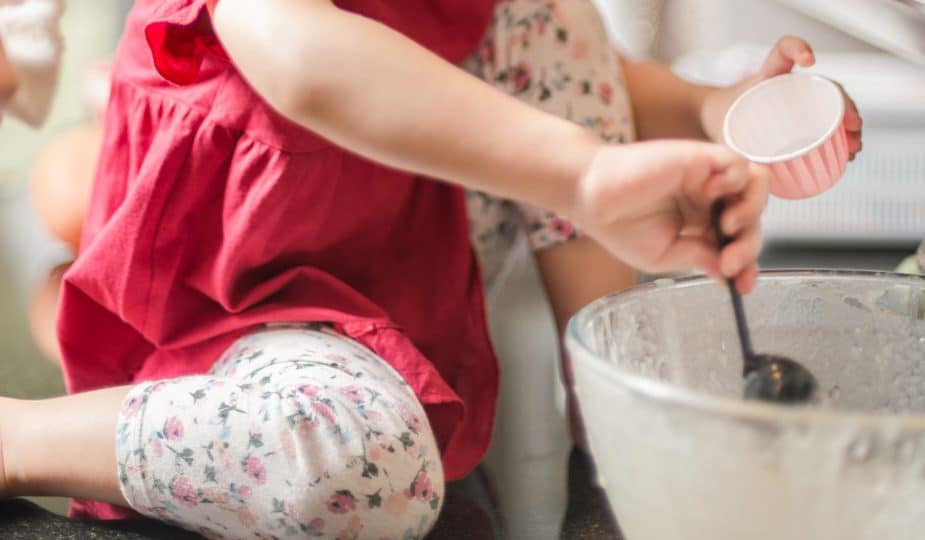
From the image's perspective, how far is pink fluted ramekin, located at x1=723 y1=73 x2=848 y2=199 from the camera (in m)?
0.64

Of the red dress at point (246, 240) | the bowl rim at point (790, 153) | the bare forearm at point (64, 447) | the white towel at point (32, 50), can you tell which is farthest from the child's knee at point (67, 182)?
the bowl rim at point (790, 153)

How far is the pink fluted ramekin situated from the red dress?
8.3 inches

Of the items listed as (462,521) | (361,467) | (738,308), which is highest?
(738,308)

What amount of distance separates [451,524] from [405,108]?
11.6 inches

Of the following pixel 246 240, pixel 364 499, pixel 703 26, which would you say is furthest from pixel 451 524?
pixel 703 26

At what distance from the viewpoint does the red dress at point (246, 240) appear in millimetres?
683

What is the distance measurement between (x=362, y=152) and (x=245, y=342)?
8.4 inches

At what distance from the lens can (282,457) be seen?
0.58m

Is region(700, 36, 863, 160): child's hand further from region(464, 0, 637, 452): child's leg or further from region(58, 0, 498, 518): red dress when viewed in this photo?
region(58, 0, 498, 518): red dress

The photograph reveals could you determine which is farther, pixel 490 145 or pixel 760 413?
pixel 490 145

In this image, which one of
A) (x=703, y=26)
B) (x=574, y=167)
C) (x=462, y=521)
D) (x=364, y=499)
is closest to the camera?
(x=574, y=167)

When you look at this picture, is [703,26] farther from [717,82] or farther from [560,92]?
[560,92]

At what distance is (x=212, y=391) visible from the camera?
610 mm

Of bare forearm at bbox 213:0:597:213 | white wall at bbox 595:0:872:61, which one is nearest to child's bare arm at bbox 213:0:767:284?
bare forearm at bbox 213:0:597:213
